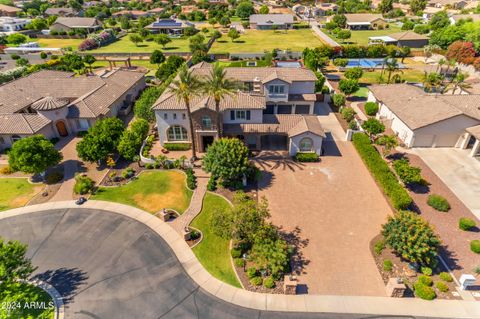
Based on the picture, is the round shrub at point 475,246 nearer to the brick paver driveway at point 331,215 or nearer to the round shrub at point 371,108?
the brick paver driveway at point 331,215

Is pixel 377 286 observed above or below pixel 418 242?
below

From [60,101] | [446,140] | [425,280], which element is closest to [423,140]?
[446,140]

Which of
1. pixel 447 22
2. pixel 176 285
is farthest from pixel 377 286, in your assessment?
pixel 447 22

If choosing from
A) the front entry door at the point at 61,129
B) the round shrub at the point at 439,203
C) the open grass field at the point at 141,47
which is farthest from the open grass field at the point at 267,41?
the round shrub at the point at 439,203

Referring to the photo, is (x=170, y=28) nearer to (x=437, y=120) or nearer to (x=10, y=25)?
(x=10, y=25)

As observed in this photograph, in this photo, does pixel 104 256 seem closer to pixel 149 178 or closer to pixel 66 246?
pixel 66 246

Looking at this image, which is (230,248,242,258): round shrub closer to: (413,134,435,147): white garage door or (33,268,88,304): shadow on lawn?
(33,268,88,304): shadow on lawn

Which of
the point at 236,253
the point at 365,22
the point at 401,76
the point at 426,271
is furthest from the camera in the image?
the point at 365,22
